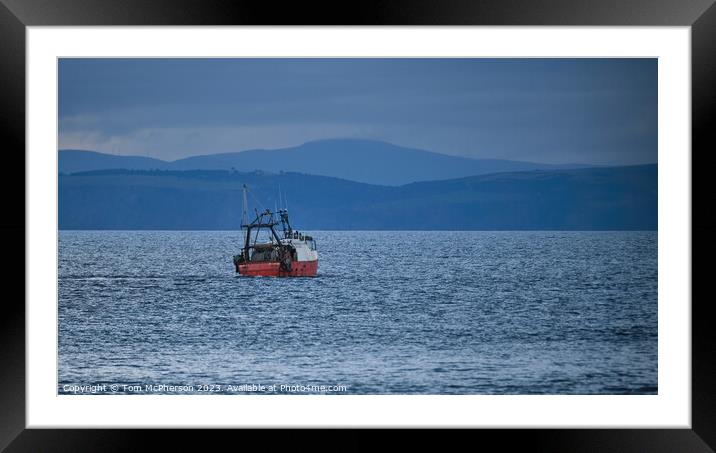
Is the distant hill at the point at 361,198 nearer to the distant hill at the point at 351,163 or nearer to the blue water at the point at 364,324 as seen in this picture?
the distant hill at the point at 351,163

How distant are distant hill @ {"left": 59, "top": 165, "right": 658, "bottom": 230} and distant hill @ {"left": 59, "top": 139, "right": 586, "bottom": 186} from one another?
1.39 feet

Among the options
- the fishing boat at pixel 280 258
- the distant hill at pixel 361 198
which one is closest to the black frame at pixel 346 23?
the fishing boat at pixel 280 258

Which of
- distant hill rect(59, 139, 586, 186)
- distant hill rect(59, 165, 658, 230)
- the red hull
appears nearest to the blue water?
the red hull

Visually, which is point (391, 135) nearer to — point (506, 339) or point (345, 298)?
point (345, 298)

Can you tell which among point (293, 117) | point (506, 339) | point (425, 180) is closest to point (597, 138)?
point (425, 180)

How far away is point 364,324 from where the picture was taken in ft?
77.8

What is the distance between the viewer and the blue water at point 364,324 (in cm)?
1518

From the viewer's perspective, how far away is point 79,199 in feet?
140

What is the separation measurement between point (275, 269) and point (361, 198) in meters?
12.6

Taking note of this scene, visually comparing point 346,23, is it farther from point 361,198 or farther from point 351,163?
point 361,198

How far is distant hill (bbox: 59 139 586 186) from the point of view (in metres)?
40.2

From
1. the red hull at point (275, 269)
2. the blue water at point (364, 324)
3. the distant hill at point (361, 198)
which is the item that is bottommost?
the blue water at point (364, 324)

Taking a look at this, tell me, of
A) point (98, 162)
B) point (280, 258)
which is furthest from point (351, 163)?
point (280, 258)

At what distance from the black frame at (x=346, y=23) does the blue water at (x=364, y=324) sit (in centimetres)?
701
